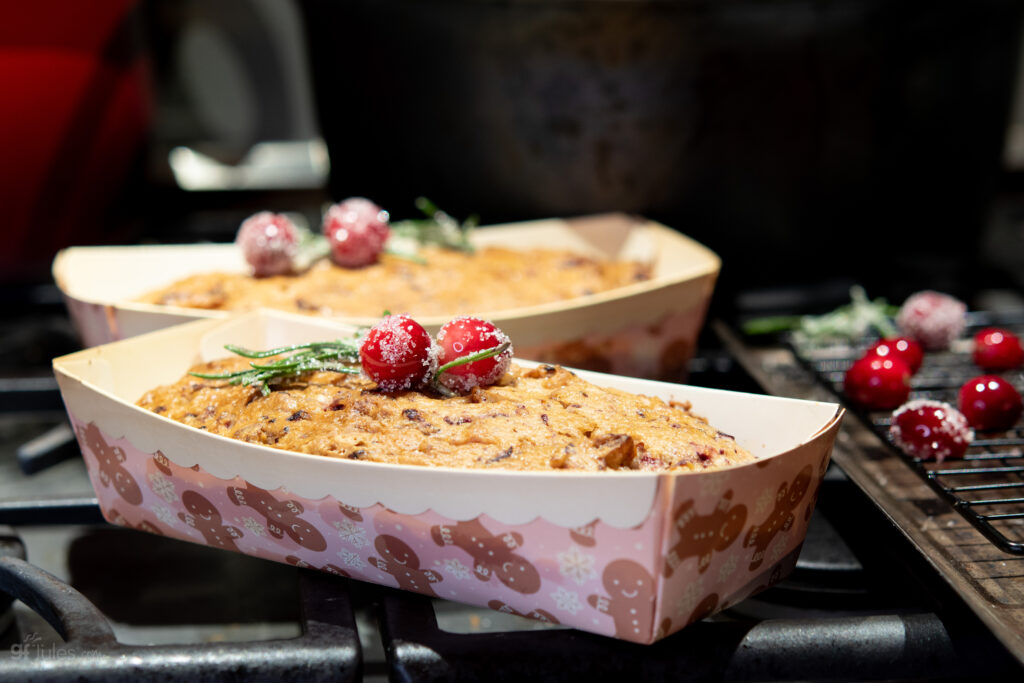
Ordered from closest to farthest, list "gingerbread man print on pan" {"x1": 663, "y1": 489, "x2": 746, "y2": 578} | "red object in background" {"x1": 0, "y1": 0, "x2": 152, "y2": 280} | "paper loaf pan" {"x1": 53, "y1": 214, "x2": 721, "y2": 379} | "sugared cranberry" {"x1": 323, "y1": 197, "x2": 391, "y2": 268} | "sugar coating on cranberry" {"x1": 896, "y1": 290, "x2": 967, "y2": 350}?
1. "gingerbread man print on pan" {"x1": 663, "y1": 489, "x2": 746, "y2": 578}
2. "paper loaf pan" {"x1": 53, "y1": 214, "x2": 721, "y2": 379}
3. "sugar coating on cranberry" {"x1": 896, "y1": 290, "x2": 967, "y2": 350}
4. "sugared cranberry" {"x1": 323, "y1": 197, "x2": 391, "y2": 268}
5. "red object in background" {"x1": 0, "y1": 0, "x2": 152, "y2": 280}

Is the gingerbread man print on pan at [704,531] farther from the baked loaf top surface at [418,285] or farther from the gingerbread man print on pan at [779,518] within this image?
→ the baked loaf top surface at [418,285]

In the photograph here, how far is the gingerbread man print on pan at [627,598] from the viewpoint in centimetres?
93

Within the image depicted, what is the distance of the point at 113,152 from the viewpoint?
2.40 m

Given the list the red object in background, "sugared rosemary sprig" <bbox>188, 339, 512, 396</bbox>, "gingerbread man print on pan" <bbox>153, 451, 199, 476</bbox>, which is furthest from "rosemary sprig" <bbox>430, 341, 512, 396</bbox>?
the red object in background

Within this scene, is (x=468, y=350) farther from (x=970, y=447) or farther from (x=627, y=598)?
(x=970, y=447)

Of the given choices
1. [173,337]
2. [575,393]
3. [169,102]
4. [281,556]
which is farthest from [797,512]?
[169,102]

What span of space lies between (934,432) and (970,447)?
0.10m

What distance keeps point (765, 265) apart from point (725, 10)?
23.6 inches

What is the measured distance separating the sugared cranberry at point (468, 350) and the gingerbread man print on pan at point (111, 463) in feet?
1.42

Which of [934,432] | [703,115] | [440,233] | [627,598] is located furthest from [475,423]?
[703,115]

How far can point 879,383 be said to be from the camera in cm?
149

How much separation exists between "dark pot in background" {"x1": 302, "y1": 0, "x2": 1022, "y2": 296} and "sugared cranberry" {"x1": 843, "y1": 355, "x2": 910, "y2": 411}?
71 cm

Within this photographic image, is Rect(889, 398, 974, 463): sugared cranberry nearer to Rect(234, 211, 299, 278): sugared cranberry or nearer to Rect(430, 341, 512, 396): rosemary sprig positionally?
Rect(430, 341, 512, 396): rosemary sprig

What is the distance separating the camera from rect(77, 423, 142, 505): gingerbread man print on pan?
3.96ft
